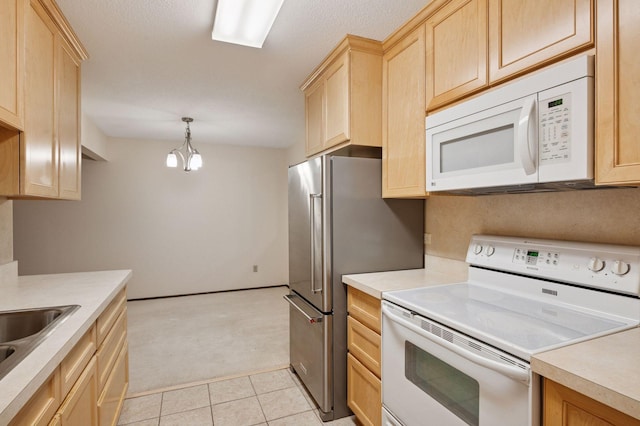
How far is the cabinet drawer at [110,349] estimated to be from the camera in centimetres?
165

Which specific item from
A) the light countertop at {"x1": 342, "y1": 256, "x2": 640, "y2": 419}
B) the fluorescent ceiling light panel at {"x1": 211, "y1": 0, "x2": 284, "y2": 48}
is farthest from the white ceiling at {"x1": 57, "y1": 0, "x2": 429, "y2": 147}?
the light countertop at {"x1": 342, "y1": 256, "x2": 640, "y2": 419}

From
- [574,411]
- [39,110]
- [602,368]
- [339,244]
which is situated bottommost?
[574,411]

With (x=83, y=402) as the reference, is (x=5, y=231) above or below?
above

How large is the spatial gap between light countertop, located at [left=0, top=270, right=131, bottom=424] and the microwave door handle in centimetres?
170

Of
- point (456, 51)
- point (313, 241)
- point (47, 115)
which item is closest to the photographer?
point (456, 51)

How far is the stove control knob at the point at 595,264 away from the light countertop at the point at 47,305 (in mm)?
1881

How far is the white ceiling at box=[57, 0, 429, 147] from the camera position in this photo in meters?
1.81

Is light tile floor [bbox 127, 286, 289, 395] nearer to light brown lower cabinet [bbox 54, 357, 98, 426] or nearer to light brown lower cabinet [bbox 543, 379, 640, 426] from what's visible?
light brown lower cabinet [bbox 54, 357, 98, 426]

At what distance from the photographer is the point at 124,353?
226 cm

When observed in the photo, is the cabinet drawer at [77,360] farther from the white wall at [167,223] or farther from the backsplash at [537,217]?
the white wall at [167,223]

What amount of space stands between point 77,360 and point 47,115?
49.6 inches

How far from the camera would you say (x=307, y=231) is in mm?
2328

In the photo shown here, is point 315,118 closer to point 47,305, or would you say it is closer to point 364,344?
point 364,344

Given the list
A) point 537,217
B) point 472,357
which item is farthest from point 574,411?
point 537,217
